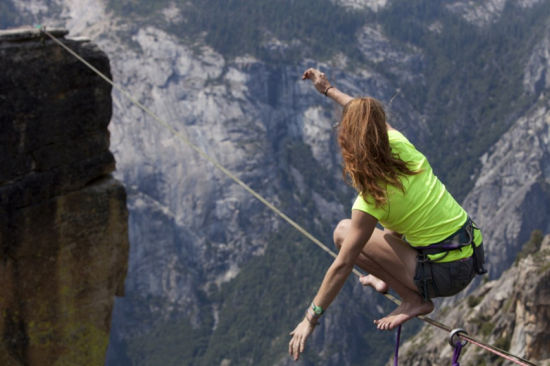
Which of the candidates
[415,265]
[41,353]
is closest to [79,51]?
[41,353]

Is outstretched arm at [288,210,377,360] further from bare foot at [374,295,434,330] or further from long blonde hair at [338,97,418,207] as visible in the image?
bare foot at [374,295,434,330]

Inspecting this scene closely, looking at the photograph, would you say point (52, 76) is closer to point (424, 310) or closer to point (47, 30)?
point (47, 30)

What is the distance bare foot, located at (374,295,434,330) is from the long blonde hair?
146 cm

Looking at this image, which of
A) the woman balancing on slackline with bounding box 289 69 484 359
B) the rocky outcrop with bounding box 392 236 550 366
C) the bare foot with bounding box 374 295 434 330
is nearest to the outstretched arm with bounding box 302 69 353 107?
the woman balancing on slackline with bounding box 289 69 484 359

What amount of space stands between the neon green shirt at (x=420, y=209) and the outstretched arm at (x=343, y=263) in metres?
0.13

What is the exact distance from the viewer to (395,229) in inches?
294

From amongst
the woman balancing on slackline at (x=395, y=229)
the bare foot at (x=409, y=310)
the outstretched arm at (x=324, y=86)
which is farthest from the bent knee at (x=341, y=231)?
the outstretched arm at (x=324, y=86)

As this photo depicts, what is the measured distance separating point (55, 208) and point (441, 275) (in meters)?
6.34

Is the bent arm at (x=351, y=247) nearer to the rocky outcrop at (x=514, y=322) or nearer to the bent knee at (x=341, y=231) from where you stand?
the bent knee at (x=341, y=231)

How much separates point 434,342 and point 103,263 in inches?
1984

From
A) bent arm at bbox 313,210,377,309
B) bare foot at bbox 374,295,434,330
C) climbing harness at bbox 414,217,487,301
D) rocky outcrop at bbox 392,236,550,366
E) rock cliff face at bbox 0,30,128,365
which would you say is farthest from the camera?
rocky outcrop at bbox 392,236,550,366

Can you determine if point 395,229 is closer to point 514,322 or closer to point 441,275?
point 441,275

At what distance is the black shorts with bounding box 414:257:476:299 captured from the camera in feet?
24.5

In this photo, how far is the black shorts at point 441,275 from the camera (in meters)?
7.46
